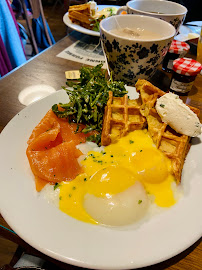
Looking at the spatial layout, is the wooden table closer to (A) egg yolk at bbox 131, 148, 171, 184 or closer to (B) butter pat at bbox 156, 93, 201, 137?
(B) butter pat at bbox 156, 93, 201, 137

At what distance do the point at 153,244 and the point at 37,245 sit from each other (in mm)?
449

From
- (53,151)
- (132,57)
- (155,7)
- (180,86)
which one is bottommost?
(180,86)

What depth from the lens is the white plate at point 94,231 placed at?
2.74 feet

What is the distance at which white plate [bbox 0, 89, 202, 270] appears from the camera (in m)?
0.83

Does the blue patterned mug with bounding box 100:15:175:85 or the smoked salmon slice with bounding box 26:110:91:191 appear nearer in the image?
the smoked salmon slice with bounding box 26:110:91:191

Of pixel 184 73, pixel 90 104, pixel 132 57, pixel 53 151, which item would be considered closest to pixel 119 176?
pixel 53 151

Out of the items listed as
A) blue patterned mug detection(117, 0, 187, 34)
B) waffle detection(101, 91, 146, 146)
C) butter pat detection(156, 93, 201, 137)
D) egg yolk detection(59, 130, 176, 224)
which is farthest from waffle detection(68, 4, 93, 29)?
egg yolk detection(59, 130, 176, 224)

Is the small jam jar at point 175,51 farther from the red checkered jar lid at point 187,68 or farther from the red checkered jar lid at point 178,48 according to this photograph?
the red checkered jar lid at point 187,68

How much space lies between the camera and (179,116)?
1.30 m

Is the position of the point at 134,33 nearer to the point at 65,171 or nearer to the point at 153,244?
the point at 65,171

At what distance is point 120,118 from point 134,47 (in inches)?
21.0

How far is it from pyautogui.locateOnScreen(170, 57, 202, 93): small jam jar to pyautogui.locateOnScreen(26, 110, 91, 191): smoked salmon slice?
94cm

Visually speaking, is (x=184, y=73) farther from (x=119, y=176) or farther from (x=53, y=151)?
(x=53, y=151)

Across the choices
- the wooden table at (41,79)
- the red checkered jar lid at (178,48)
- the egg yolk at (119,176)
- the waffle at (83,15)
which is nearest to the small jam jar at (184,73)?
Answer: the wooden table at (41,79)
